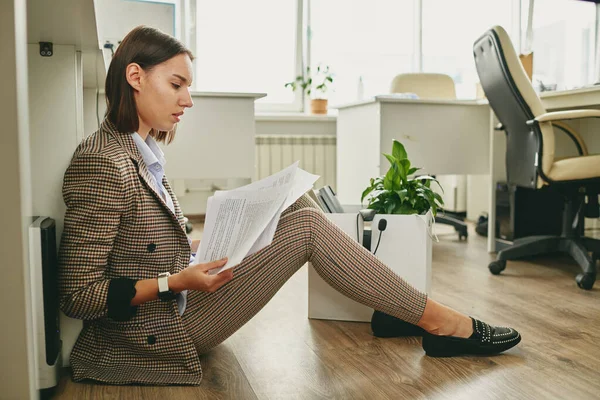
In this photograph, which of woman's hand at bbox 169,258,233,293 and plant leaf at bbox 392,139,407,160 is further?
plant leaf at bbox 392,139,407,160

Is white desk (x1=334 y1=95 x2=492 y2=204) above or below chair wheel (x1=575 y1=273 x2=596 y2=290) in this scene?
above

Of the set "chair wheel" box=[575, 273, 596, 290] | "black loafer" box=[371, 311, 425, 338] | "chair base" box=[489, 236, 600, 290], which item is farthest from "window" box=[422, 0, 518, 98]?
"black loafer" box=[371, 311, 425, 338]

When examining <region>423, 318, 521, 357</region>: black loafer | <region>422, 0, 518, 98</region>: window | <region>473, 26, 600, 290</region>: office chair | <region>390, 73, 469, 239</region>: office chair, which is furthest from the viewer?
<region>422, 0, 518, 98</region>: window

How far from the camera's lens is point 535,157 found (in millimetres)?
2316

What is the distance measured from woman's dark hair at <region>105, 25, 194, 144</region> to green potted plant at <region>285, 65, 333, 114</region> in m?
3.30

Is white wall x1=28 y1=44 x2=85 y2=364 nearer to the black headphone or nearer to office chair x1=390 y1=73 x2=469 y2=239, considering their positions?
the black headphone

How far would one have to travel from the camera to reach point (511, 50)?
233 cm

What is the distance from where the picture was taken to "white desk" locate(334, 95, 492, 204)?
3061 mm

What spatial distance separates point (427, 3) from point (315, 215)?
13.2 ft

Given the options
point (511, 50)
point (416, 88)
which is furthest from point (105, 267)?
point (416, 88)

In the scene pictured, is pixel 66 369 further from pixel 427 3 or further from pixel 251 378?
pixel 427 3

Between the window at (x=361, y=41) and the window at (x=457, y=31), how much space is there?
0.15 m

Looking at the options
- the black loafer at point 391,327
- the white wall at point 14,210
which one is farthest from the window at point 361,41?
the white wall at point 14,210

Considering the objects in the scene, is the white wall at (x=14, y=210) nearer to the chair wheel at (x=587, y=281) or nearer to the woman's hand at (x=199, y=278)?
the woman's hand at (x=199, y=278)
